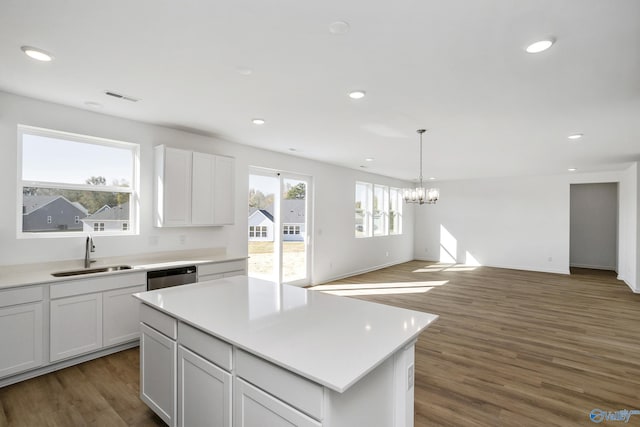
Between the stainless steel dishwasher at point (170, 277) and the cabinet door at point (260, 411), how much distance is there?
2398 mm

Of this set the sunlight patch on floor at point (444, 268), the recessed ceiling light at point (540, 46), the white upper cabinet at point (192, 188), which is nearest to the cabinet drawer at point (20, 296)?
the white upper cabinet at point (192, 188)

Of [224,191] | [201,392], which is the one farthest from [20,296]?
[224,191]

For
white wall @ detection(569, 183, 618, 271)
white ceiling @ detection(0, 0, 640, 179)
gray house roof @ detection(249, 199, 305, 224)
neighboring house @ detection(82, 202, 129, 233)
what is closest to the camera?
white ceiling @ detection(0, 0, 640, 179)

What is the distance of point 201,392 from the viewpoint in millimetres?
1781

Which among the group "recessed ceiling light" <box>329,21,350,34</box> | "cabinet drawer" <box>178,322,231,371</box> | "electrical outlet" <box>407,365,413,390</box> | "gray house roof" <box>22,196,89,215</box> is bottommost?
"electrical outlet" <box>407,365,413,390</box>

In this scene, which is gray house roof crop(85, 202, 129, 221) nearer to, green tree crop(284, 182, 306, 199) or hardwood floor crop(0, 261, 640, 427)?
hardwood floor crop(0, 261, 640, 427)

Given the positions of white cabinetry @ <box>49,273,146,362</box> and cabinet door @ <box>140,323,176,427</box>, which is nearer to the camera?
cabinet door @ <box>140,323,176,427</box>

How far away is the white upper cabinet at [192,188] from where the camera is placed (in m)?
3.92

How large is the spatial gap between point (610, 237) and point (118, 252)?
1143 centimetres

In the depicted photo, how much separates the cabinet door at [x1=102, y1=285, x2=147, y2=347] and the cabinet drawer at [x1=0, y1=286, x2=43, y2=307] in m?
0.51

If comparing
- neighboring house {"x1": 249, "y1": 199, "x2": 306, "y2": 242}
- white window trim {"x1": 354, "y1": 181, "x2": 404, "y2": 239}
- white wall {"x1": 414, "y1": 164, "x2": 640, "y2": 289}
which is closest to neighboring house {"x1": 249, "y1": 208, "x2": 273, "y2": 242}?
neighboring house {"x1": 249, "y1": 199, "x2": 306, "y2": 242}

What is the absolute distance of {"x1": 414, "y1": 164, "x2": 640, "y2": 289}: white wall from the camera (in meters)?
7.74

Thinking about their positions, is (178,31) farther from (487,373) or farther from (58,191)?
(487,373)

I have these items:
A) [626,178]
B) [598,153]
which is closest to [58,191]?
[598,153]
